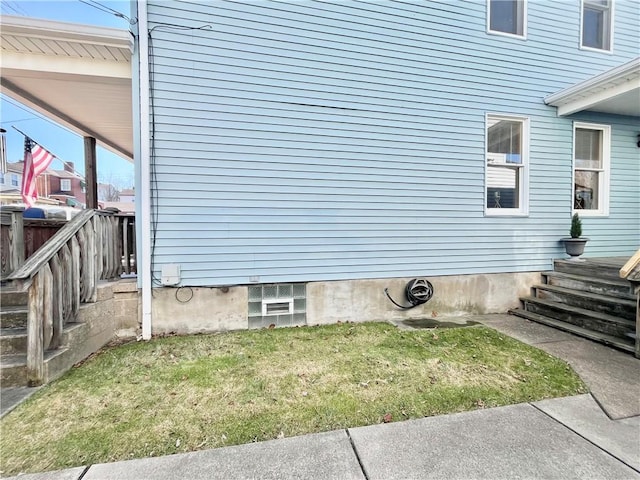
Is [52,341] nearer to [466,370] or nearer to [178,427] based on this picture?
[178,427]

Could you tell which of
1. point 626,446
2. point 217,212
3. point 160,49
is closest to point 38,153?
point 160,49

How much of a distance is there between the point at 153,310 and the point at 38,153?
7.49 meters

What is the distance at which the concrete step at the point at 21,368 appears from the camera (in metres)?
2.73

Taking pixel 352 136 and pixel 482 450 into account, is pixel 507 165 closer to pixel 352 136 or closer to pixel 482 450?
pixel 352 136

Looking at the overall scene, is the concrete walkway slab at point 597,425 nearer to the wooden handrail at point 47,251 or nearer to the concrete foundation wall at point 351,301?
the concrete foundation wall at point 351,301

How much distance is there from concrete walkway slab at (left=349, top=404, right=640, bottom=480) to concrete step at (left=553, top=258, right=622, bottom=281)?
3270mm

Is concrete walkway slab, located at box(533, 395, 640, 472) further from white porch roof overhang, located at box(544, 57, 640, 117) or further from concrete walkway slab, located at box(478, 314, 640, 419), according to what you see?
white porch roof overhang, located at box(544, 57, 640, 117)

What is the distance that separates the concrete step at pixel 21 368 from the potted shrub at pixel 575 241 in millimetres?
7072

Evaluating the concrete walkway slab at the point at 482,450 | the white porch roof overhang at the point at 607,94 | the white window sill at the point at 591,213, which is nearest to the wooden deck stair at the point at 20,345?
the concrete walkway slab at the point at 482,450

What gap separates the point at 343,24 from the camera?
4.61 meters

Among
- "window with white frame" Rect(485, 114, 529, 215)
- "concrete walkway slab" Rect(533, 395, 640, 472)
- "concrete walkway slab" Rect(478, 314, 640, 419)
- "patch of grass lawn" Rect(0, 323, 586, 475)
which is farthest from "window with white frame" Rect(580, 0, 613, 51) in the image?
"concrete walkway slab" Rect(533, 395, 640, 472)

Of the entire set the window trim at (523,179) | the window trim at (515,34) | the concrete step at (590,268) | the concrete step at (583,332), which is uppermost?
the window trim at (515,34)

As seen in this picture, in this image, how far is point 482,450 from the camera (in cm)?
210

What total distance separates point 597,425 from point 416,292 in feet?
8.84
